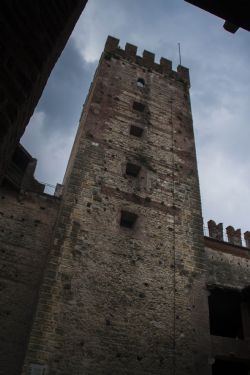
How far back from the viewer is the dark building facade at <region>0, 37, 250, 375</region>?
7812 mm

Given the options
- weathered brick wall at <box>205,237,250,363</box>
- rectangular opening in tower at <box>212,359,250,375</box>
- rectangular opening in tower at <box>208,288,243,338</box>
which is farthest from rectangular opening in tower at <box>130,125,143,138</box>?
rectangular opening in tower at <box>212,359,250,375</box>

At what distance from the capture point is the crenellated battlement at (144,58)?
1605cm

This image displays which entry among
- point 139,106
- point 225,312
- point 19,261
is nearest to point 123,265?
point 19,261

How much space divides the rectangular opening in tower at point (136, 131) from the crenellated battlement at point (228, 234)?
568 cm

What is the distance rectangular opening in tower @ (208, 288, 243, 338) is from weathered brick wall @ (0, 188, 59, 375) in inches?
194

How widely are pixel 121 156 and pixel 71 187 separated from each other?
2258mm

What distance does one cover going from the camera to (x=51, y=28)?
2484 millimetres

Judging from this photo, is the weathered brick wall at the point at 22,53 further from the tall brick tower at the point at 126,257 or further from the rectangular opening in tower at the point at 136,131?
the rectangular opening in tower at the point at 136,131

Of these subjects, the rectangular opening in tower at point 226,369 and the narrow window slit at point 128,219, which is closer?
the narrow window slit at point 128,219

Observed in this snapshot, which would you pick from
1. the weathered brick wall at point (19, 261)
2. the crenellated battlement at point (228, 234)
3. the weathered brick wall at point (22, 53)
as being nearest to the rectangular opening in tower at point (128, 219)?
the weathered brick wall at point (19, 261)

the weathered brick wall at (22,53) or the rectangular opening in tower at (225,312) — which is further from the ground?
the rectangular opening in tower at (225,312)

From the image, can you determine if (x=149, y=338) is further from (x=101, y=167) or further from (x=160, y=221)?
(x=101, y=167)

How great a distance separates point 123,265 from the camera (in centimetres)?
913

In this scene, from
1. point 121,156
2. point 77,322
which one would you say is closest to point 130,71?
point 121,156
